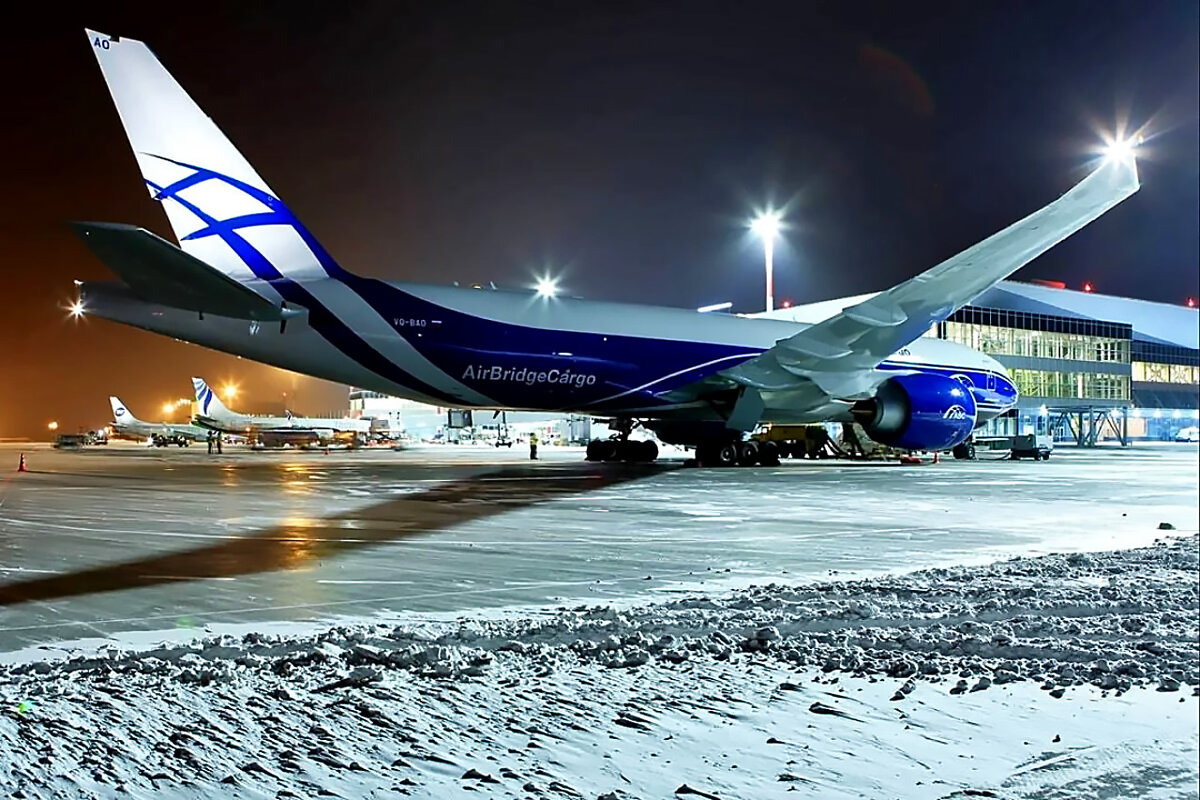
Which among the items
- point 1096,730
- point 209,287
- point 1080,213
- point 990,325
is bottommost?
point 1096,730

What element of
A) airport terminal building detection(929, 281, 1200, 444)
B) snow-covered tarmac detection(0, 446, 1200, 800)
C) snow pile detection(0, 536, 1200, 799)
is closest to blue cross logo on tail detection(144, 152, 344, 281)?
snow-covered tarmac detection(0, 446, 1200, 800)

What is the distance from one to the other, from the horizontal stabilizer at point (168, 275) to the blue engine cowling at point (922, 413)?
12.8 metres

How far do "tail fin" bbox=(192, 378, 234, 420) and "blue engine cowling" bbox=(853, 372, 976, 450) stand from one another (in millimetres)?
50637

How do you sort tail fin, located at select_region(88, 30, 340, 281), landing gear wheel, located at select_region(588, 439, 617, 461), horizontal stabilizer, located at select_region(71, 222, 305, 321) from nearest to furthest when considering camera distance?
horizontal stabilizer, located at select_region(71, 222, 305, 321) < tail fin, located at select_region(88, 30, 340, 281) < landing gear wheel, located at select_region(588, 439, 617, 461)

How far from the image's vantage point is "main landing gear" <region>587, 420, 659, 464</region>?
2556 centimetres

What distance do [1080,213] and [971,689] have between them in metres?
13.5

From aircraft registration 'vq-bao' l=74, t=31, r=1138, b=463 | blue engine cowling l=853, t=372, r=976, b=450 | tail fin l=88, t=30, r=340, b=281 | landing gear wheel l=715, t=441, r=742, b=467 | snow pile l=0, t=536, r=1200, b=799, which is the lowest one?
snow pile l=0, t=536, r=1200, b=799

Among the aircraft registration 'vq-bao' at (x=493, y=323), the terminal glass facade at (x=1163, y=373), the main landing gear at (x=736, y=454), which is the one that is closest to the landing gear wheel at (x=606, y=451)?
the aircraft registration 'vq-bao' at (x=493, y=323)

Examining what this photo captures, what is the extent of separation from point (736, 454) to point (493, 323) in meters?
7.40

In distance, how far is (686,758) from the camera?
3096mm

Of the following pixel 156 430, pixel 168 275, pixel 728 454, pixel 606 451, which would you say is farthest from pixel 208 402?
pixel 168 275

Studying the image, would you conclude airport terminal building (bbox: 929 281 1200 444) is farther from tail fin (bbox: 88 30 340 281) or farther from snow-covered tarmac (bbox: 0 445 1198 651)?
tail fin (bbox: 88 30 340 281)

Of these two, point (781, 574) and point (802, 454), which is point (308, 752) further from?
point (802, 454)

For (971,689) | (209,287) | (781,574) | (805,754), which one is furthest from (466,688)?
(209,287)
